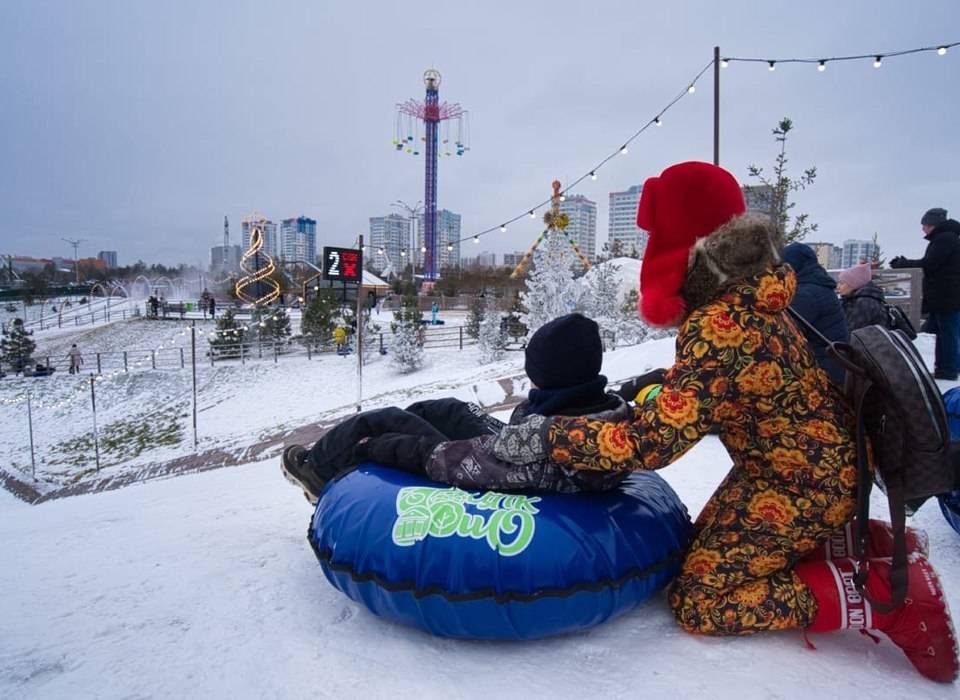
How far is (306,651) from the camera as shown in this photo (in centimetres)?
191

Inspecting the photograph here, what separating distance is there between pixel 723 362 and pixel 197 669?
1.86m

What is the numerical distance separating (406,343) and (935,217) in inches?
534

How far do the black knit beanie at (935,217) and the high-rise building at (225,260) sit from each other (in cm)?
6937

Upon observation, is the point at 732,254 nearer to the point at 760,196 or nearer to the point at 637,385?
the point at 637,385

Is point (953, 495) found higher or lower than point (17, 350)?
higher

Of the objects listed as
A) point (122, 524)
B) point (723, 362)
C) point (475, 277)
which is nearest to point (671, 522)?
point (723, 362)

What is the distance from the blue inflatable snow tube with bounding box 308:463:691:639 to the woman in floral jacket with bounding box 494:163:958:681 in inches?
7.0

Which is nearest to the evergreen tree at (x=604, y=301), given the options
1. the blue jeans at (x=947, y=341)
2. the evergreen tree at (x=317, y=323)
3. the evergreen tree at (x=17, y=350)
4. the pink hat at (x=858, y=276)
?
the evergreen tree at (x=317, y=323)

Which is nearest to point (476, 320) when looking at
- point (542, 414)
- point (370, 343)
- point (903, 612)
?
point (370, 343)

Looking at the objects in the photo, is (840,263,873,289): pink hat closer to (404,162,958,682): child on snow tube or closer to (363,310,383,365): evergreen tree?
(404,162,958,682): child on snow tube

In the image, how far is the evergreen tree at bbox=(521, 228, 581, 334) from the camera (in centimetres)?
1498

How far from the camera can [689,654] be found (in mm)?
1865

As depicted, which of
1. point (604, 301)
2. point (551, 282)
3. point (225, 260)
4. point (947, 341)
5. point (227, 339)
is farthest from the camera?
point (225, 260)

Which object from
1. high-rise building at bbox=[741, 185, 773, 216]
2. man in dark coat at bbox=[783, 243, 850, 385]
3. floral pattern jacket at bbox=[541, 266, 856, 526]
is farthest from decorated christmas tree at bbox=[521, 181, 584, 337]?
floral pattern jacket at bbox=[541, 266, 856, 526]
